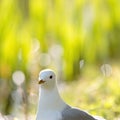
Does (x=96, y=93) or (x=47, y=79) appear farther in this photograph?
(x=96, y=93)

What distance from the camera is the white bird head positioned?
3.16 meters

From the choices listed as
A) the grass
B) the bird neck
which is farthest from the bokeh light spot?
the bird neck

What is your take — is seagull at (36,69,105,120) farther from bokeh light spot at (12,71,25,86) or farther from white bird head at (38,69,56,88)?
bokeh light spot at (12,71,25,86)

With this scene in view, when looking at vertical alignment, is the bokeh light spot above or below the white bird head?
below

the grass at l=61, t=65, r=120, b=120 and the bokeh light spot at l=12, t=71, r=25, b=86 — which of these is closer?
the grass at l=61, t=65, r=120, b=120

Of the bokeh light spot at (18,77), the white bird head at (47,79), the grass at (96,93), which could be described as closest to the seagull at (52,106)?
the white bird head at (47,79)

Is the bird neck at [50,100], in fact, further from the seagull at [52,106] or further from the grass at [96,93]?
the grass at [96,93]

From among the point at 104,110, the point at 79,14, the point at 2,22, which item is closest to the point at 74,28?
the point at 79,14

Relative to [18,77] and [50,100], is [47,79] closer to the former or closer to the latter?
[50,100]

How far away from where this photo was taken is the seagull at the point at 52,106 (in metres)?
3.10

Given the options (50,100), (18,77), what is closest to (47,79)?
(50,100)

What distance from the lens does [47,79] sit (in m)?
3.17

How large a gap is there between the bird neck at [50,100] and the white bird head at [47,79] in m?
0.02

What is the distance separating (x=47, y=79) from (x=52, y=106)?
0.39 feet
